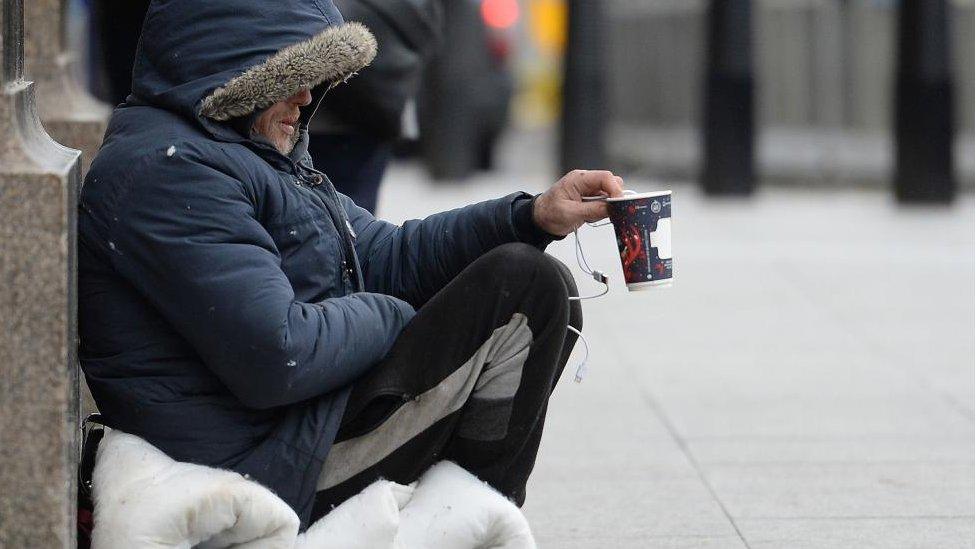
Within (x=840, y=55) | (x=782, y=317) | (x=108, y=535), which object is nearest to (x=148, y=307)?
(x=108, y=535)

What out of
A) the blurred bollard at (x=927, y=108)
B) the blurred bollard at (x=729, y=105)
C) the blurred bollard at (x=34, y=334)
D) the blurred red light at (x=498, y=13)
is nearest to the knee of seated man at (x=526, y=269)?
the blurred bollard at (x=34, y=334)

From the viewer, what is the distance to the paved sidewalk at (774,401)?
4.09 meters

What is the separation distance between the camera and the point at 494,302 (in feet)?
10.0

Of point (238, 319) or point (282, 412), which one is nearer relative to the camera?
point (238, 319)

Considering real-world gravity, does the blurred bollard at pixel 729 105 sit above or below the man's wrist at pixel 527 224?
below

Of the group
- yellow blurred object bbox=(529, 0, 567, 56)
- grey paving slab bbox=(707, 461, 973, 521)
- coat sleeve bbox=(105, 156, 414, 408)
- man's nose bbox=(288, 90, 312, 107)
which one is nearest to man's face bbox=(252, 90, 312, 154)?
man's nose bbox=(288, 90, 312, 107)

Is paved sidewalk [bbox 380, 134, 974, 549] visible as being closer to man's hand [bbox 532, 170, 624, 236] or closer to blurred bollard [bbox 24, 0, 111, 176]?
man's hand [bbox 532, 170, 624, 236]

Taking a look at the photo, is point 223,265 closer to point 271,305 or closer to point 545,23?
point 271,305

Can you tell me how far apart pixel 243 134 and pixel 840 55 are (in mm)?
10846

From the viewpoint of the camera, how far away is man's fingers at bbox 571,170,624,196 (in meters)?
3.19

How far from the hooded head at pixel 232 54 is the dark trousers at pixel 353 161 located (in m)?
1.78

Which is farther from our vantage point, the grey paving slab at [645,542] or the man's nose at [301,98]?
the grey paving slab at [645,542]

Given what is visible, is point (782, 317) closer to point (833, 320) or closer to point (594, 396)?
point (833, 320)

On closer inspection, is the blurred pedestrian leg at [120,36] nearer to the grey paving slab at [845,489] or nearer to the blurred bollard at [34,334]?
the blurred bollard at [34,334]
